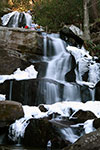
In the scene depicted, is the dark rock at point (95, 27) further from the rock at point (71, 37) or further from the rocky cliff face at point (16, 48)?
the rocky cliff face at point (16, 48)

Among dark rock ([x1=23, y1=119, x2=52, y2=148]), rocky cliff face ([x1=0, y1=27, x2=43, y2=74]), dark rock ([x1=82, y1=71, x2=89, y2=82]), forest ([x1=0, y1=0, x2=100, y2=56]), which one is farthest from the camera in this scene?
forest ([x1=0, y1=0, x2=100, y2=56])

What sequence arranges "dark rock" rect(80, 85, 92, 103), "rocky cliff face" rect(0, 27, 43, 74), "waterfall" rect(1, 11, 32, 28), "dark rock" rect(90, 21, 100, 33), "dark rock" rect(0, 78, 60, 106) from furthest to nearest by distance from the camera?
"waterfall" rect(1, 11, 32, 28) → "dark rock" rect(90, 21, 100, 33) → "rocky cliff face" rect(0, 27, 43, 74) → "dark rock" rect(80, 85, 92, 103) → "dark rock" rect(0, 78, 60, 106)

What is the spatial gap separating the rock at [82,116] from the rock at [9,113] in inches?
60.6

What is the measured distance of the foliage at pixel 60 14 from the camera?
17.4 metres

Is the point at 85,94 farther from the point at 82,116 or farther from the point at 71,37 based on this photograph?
the point at 71,37

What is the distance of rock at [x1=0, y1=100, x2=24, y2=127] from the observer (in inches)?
243

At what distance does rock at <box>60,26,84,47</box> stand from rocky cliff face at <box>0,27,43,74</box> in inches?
82.1

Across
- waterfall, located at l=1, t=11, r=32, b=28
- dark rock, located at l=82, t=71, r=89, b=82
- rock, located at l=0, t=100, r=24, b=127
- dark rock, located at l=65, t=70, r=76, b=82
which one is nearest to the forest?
waterfall, located at l=1, t=11, r=32, b=28

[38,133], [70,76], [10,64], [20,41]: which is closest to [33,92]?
[70,76]

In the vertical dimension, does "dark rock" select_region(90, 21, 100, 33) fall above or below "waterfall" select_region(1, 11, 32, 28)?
below

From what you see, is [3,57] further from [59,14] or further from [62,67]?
[59,14]

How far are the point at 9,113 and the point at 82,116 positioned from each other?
80.6 inches

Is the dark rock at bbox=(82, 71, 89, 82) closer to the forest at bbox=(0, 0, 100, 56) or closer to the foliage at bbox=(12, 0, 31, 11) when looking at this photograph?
the forest at bbox=(0, 0, 100, 56)

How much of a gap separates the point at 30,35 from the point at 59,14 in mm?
6119
